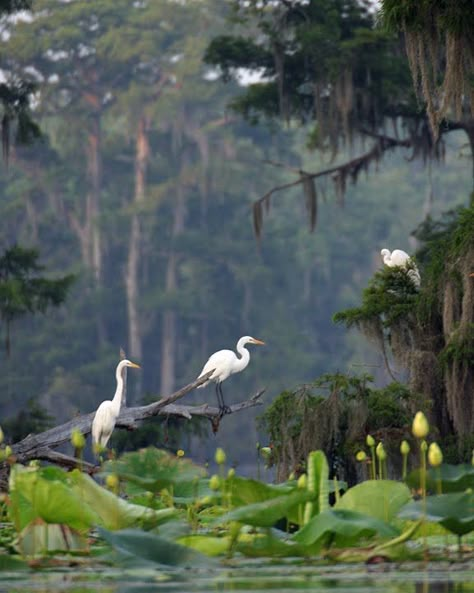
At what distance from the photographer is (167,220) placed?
149 ft

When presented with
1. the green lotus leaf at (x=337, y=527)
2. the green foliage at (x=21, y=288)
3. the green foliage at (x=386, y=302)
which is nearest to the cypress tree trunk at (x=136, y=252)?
the green foliage at (x=21, y=288)

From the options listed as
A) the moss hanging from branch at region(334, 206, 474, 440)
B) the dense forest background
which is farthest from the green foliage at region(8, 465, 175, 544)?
the dense forest background

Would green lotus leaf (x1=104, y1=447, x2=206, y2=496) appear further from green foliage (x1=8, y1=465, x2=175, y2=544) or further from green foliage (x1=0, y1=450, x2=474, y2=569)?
green foliage (x1=8, y1=465, x2=175, y2=544)

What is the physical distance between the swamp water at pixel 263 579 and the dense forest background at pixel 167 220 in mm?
35166

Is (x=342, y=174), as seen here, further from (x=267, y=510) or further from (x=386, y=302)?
(x=267, y=510)

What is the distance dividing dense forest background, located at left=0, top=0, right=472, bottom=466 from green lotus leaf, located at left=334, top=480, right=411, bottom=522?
34.5 meters

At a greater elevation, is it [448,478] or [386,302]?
[386,302]

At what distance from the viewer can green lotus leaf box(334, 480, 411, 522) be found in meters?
6.95

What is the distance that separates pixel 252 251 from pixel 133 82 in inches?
225

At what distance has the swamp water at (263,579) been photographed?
234 inches

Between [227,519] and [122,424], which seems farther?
[122,424]

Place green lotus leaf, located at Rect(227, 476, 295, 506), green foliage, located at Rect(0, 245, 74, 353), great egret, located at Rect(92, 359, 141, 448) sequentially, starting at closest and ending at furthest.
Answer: green lotus leaf, located at Rect(227, 476, 295, 506) → great egret, located at Rect(92, 359, 141, 448) → green foliage, located at Rect(0, 245, 74, 353)

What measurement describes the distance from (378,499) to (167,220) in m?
38.8

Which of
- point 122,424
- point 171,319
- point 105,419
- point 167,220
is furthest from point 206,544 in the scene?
point 167,220
